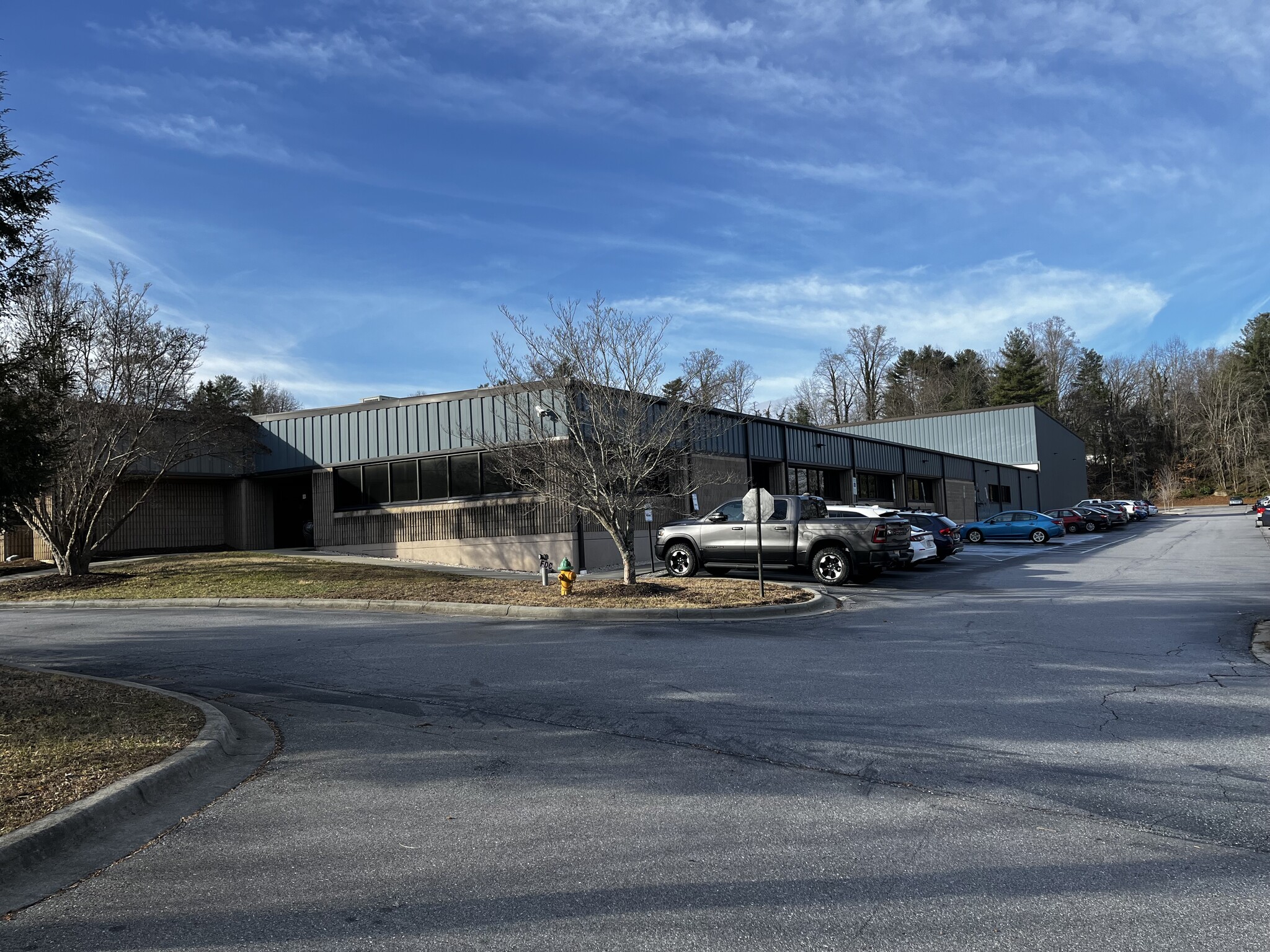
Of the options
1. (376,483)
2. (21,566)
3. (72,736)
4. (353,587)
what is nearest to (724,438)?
(376,483)

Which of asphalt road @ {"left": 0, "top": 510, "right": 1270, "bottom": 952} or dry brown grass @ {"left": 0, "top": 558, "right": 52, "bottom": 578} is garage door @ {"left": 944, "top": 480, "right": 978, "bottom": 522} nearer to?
asphalt road @ {"left": 0, "top": 510, "right": 1270, "bottom": 952}

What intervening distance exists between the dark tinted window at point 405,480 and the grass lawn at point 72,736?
57.5 ft

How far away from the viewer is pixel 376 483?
2731 centimetres

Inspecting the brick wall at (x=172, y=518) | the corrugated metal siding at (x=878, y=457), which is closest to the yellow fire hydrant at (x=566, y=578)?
the brick wall at (x=172, y=518)

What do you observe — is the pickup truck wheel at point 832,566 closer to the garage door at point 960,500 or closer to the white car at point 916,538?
the white car at point 916,538

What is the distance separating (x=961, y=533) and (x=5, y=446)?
3749cm

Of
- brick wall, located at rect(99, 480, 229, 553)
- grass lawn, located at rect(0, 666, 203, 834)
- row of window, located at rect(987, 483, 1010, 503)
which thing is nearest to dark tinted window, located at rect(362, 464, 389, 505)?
brick wall, located at rect(99, 480, 229, 553)

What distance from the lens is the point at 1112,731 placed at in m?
6.87

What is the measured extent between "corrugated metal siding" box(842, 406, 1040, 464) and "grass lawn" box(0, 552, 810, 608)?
1816 inches

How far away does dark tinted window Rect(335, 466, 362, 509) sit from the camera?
2762cm

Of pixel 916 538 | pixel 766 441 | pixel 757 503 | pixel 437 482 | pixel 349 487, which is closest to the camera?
pixel 757 503

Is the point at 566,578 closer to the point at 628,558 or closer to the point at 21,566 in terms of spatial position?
the point at 628,558

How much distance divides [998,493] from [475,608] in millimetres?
48336

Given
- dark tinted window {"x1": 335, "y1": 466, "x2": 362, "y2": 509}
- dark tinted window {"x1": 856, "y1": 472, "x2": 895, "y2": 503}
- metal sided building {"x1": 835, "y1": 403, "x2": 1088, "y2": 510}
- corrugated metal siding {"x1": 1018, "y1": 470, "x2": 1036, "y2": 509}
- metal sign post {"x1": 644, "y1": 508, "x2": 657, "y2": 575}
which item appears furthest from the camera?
metal sided building {"x1": 835, "y1": 403, "x2": 1088, "y2": 510}
